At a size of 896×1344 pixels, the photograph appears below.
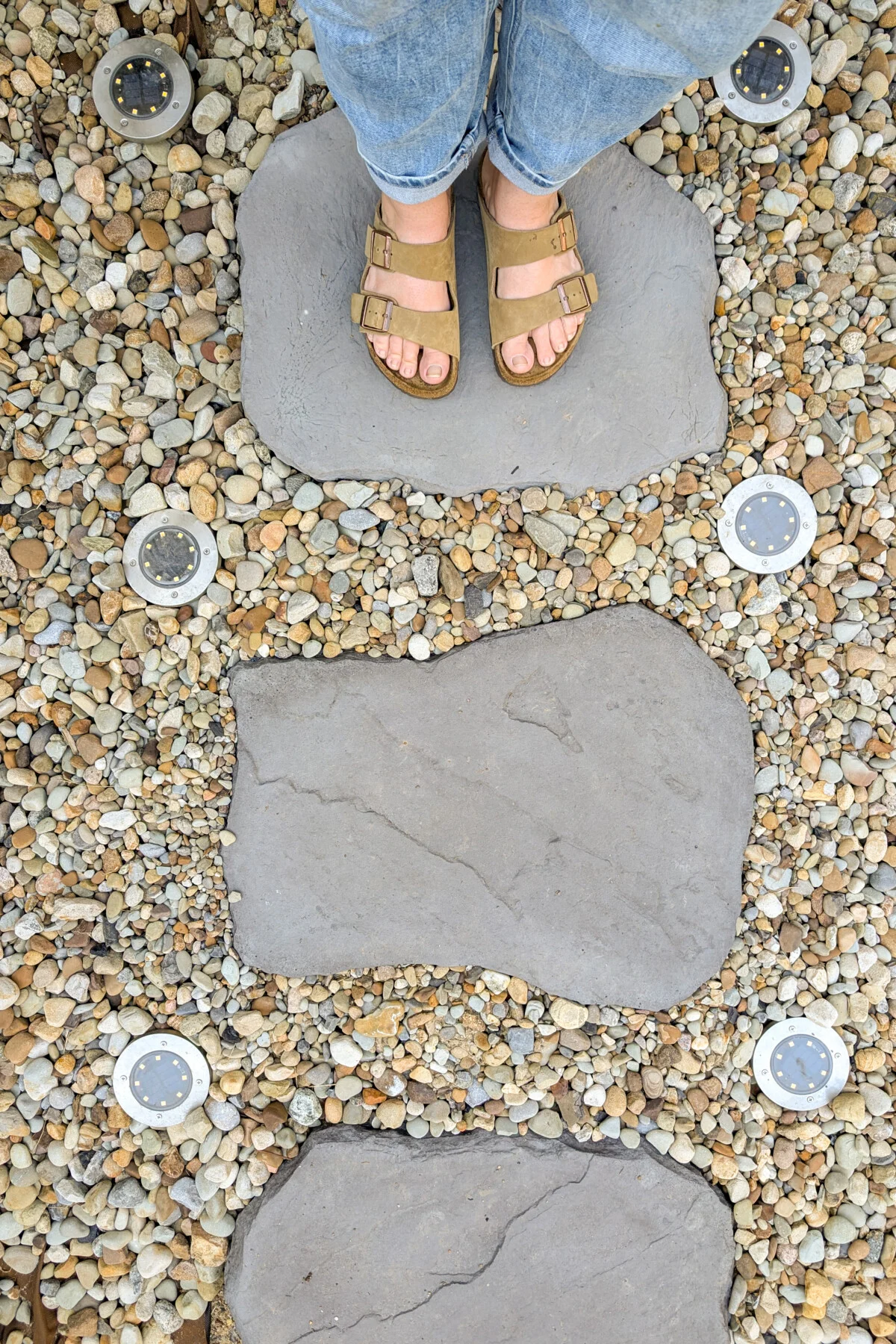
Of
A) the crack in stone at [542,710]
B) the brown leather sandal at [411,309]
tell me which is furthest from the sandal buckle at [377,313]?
the crack in stone at [542,710]

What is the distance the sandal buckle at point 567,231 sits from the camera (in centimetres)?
163

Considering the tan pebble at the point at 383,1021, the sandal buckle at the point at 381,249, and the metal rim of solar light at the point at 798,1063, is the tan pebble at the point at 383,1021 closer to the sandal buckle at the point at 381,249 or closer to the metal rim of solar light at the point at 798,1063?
the metal rim of solar light at the point at 798,1063

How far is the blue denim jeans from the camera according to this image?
95cm

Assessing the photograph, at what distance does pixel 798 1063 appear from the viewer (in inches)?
70.4

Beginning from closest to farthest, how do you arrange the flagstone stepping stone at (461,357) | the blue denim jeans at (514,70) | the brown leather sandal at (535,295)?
the blue denim jeans at (514,70)
the brown leather sandal at (535,295)
the flagstone stepping stone at (461,357)

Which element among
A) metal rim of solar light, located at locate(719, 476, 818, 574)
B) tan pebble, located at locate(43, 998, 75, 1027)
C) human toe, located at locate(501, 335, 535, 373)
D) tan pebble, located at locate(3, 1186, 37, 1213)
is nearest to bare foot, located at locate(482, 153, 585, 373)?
human toe, located at locate(501, 335, 535, 373)

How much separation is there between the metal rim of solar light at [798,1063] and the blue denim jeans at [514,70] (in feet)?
5.35

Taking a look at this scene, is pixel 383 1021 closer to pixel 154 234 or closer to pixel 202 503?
pixel 202 503

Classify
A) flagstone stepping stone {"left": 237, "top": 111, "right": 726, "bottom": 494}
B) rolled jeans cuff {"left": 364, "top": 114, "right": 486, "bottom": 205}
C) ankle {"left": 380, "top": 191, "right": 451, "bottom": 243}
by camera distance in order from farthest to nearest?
flagstone stepping stone {"left": 237, "top": 111, "right": 726, "bottom": 494}
ankle {"left": 380, "top": 191, "right": 451, "bottom": 243}
rolled jeans cuff {"left": 364, "top": 114, "right": 486, "bottom": 205}

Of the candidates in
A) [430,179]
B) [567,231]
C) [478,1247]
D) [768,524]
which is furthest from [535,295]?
[478,1247]

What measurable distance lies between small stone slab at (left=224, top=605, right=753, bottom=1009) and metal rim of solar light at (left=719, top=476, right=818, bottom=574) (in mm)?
253

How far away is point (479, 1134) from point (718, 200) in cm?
193

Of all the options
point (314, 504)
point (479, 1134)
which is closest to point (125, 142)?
point (314, 504)

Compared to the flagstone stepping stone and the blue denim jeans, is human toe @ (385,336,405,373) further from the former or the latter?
the blue denim jeans
